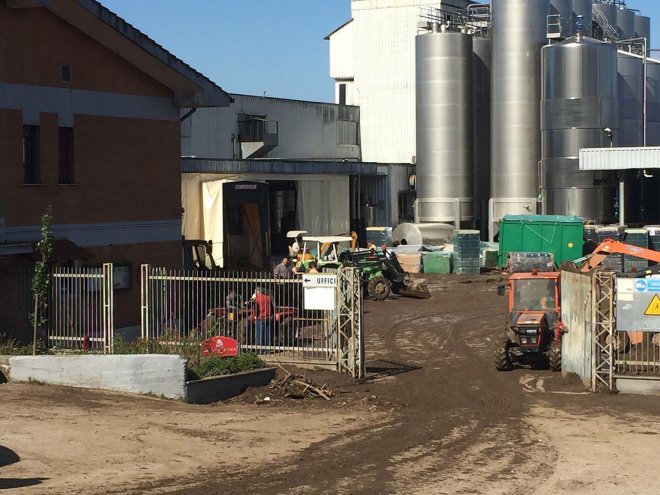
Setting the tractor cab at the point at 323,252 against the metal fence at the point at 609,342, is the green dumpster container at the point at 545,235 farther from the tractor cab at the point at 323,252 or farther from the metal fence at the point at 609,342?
the metal fence at the point at 609,342

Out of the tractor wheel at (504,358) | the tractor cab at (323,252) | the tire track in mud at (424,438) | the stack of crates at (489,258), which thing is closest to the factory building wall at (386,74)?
the stack of crates at (489,258)

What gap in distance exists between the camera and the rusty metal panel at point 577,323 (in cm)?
2123

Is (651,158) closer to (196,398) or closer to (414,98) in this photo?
(414,98)

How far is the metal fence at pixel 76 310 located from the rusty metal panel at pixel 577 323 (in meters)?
9.35

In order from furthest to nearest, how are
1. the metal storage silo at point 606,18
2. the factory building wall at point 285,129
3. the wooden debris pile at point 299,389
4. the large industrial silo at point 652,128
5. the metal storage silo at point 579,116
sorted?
the metal storage silo at point 606,18, the large industrial silo at point 652,128, the factory building wall at point 285,129, the metal storage silo at point 579,116, the wooden debris pile at point 299,389

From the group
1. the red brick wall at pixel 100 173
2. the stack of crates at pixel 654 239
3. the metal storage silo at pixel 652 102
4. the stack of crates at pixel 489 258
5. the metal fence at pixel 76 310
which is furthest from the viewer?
the metal storage silo at pixel 652 102

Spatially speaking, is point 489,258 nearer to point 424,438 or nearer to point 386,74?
point 386,74

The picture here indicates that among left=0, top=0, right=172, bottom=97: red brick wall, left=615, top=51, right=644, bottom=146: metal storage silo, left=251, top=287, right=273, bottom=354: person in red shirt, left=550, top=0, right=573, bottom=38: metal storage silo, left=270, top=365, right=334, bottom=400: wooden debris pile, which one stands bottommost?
left=270, top=365, right=334, bottom=400: wooden debris pile

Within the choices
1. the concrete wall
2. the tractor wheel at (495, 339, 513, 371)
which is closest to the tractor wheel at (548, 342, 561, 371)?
the tractor wheel at (495, 339, 513, 371)

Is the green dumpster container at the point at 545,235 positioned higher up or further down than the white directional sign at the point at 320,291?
higher up

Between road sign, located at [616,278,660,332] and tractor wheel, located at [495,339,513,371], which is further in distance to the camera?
tractor wheel, located at [495,339,513,371]

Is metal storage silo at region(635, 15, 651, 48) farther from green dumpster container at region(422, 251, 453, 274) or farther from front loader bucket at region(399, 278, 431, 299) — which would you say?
front loader bucket at region(399, 278, 431, 299)

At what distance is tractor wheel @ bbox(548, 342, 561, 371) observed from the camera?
23.1 metres

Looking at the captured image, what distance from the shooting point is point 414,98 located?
66.9m
